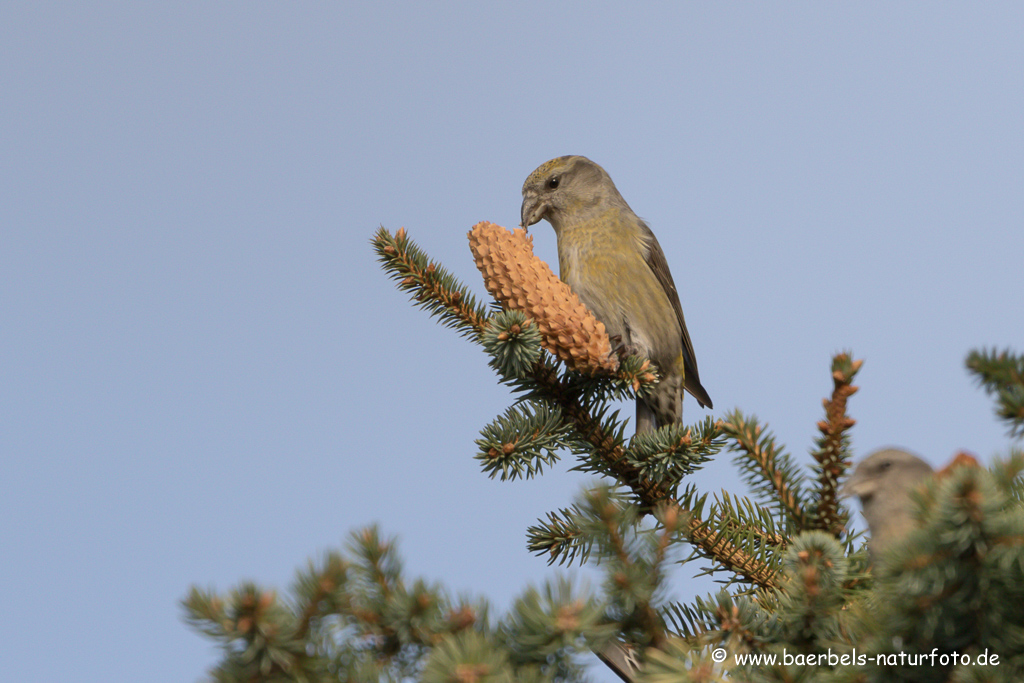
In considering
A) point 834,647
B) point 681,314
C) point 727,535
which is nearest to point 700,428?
point 727,535

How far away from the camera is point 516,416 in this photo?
3232mm

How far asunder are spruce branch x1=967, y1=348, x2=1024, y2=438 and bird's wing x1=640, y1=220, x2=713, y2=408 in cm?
310

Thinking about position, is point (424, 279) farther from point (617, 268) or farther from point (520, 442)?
point (617, 268)

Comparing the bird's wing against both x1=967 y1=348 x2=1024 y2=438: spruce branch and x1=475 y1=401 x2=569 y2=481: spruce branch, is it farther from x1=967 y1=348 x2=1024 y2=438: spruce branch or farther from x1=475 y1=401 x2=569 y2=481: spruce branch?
x1=967 y1=348 x2=1024 y2=438: spruce branch

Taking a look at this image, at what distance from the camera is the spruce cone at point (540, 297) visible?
324cm

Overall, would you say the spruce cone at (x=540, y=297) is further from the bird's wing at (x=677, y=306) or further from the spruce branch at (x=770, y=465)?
the bird's wing at (x=677, y=306)

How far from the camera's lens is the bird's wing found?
516 centimetres

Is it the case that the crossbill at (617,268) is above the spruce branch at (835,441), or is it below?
above

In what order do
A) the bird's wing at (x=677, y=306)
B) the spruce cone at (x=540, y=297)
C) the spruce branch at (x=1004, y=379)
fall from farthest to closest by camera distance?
the bird's wing at (x=677, y=306), the spruce cone at (x=540, y=297), the spruce branch at (x=1004, y=379)

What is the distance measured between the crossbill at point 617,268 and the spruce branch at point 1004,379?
2.51m

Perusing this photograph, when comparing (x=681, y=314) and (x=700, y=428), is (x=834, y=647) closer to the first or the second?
(x=700, y=428)

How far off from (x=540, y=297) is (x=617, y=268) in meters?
1.78

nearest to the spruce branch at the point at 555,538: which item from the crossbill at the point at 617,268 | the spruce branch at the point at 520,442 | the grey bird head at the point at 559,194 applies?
the spruce branch at the point at 520,442

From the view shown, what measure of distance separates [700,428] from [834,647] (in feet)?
4.60
